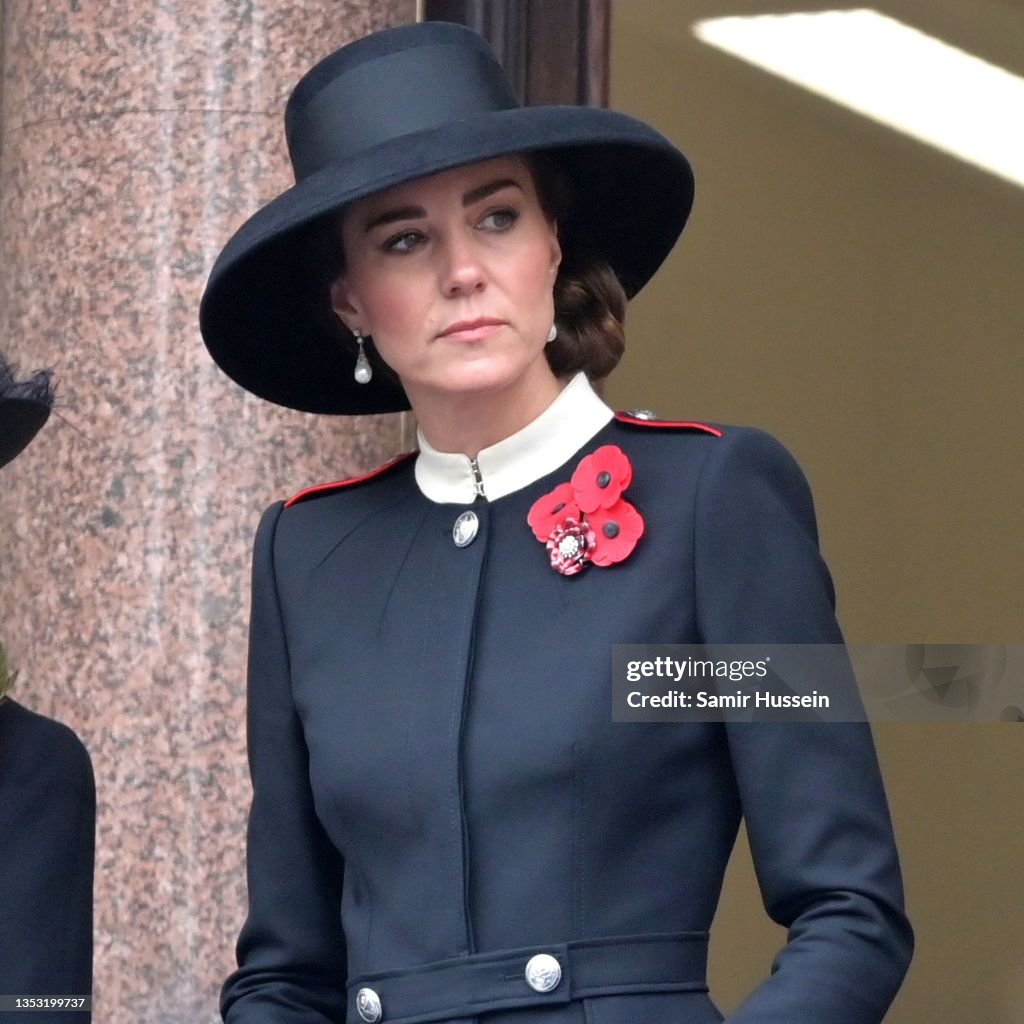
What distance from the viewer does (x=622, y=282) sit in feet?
9.15

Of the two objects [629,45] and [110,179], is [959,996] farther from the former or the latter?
[110,179]

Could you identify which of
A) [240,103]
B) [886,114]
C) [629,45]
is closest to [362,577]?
[240,103]

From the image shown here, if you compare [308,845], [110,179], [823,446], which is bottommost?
[308,845]

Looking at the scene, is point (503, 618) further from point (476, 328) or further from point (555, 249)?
point (555, 249)

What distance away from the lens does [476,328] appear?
2416 millimetres

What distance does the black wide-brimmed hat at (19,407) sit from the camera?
2.55 metres

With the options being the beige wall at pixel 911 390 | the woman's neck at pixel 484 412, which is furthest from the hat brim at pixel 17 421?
the beige wall at pixel 911 390

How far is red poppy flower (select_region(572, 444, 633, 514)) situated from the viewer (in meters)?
2.43

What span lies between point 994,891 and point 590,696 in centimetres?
481

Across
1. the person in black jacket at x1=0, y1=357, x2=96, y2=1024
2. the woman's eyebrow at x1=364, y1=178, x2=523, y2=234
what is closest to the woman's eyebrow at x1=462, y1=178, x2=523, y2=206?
the woman's eyebrow at x1=364, y1=178, x2=523, y2=234

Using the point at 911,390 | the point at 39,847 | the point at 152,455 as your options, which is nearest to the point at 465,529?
the point at 39,847

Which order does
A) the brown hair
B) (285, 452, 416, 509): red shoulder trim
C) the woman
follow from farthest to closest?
(285, 452, 416, 509): red shoulder trim
the brown hair
the woman

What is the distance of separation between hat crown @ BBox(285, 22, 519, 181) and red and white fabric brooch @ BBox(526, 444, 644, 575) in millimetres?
413

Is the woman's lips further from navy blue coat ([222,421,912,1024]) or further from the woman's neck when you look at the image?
navy blue coat ([222,421,912,1024])
